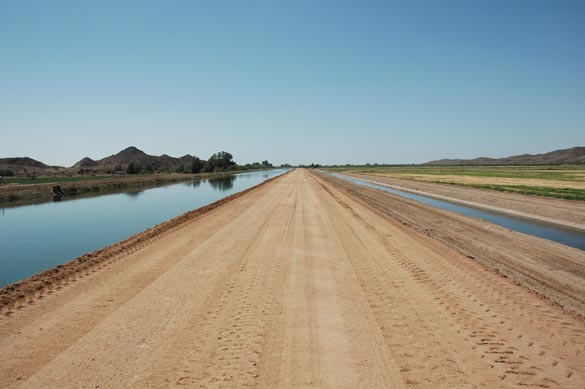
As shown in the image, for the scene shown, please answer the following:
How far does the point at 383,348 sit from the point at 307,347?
119 cm

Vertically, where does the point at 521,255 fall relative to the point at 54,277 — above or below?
below

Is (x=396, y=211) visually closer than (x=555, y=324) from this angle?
No

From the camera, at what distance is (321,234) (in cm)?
1495

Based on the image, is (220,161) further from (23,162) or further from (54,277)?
(54,277)

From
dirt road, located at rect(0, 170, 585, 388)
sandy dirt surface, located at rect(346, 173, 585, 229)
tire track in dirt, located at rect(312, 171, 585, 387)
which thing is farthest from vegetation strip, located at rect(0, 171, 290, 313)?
sandy dirt surface, located at rect(346, 173, 585, 229)

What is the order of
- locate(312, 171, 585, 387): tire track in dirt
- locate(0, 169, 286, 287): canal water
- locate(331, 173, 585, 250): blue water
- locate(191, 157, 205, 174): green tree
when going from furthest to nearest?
1. locate(191, 157, 205, 174): green tree
2. locate(331, 173, 585, 250): blue water
3. locate(0, 169, 286, 287): canal water
4. locate(312, 171, 585, 387): tire track in dirt

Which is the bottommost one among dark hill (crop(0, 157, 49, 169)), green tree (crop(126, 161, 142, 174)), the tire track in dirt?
the tire track in dirt

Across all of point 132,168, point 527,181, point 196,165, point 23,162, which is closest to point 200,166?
point 196,165

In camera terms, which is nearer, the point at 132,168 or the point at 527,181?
the point at 527,181

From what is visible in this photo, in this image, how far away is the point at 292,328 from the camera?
612cm

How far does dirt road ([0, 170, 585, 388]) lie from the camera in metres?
4.72

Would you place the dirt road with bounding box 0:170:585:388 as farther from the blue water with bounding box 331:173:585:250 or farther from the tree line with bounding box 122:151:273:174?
the tree line with bounding box 122:151:273:174

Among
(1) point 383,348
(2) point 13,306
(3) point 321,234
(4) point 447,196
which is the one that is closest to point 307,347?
(1) point 383,348

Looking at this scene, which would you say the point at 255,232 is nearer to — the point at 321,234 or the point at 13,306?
the point at 321,234
